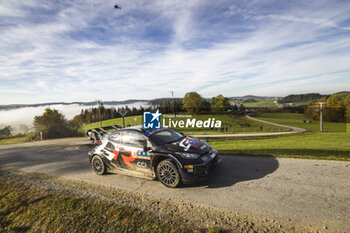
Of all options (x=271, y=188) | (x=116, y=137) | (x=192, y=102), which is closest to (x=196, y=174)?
(x=271, y=188)

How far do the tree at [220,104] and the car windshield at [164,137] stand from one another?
7501 centimetres

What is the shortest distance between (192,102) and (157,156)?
227 ft

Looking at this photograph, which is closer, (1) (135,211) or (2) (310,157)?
(1) (135,211)

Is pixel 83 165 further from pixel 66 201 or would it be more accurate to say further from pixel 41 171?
pixel 66 201

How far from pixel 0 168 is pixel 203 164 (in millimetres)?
10769

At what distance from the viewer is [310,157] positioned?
275 inches

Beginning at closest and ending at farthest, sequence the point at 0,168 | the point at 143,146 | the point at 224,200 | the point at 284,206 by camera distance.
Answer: the point at 284,206, the point at 224,200, the point at 143,146, the point at 0,168

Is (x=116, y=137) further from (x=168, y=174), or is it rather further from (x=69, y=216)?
(x=69, y=216)

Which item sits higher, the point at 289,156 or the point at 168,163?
the point at 168,163

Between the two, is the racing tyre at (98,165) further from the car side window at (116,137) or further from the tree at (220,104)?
the tree at (220,104)

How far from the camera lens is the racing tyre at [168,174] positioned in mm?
5097

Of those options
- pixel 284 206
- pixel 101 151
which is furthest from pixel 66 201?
pixel 284 206

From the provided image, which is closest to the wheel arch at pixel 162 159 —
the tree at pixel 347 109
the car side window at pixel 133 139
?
the car side window at pixel 133 139

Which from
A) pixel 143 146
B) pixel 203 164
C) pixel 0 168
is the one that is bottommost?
pixel 0 168
